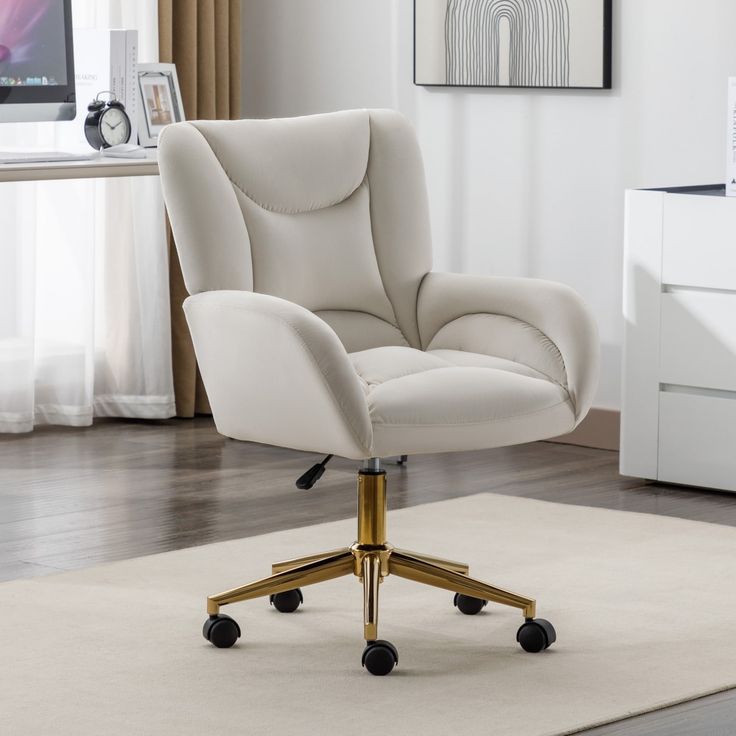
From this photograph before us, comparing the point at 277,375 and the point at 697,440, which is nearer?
the point at 277,375

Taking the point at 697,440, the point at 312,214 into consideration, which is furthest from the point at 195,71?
the point at 312,214

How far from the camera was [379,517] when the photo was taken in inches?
108

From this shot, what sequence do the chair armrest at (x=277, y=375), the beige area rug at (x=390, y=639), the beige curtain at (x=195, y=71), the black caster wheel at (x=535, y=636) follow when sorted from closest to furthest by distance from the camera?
the beige area rug at (x=390, y=639), the chair armrest at (x=277, y=375), the black caster wheel at (x=535, y=636), the beige curtain at (x=195, y=71)

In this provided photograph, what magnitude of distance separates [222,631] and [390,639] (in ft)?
Result: 0.94

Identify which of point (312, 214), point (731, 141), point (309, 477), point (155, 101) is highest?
point (155, 101)

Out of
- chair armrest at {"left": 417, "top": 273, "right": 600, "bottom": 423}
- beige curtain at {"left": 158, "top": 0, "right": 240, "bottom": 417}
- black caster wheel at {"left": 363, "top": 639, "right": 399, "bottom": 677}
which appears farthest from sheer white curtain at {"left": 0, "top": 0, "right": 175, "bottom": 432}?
black caster wheel at {"left": 363, "top": 639, "right": 399, "bottom": 677}


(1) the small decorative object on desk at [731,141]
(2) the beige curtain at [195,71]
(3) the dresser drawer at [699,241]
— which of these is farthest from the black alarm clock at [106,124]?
(1) the small decorative object on desk at [731,141]

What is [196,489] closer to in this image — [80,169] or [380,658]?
[80,169]

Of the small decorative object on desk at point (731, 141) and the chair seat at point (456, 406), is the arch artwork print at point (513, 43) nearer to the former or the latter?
the small decorative object on desk at point (731, 141)

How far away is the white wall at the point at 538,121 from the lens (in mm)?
4418

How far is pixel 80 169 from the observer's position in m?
3.77

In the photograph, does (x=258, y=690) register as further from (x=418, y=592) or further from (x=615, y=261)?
(x=615, y=261)

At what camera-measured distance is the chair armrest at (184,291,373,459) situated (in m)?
2.52

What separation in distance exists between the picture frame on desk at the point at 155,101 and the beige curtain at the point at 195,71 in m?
0.53
